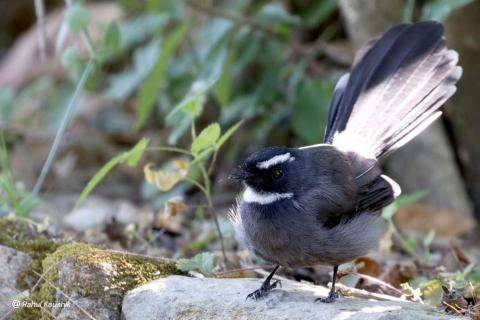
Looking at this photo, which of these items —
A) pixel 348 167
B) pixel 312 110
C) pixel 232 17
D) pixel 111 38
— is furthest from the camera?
pixel 312 110

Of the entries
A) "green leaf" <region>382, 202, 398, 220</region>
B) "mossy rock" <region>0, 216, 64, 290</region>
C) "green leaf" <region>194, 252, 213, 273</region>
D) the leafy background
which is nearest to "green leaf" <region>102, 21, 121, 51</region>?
the leafy background

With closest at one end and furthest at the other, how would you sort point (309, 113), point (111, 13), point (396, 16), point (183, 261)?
point (183, 261)
point (396, 16)
point (309, 113)
point (111, 13)

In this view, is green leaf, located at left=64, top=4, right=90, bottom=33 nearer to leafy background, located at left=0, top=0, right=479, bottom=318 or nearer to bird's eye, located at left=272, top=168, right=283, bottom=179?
leafy background, located at left=0, top=0, right=479, bottom=318

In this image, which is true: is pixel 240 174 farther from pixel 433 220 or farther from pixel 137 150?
pixel 433 220

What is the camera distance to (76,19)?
4.90 metres

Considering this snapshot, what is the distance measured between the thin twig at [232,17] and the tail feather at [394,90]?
1.73 m

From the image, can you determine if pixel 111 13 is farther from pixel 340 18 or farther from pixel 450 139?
pixel 450 139

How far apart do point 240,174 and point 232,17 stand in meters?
2.70

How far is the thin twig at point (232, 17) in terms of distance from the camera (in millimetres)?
6487

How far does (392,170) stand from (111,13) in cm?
434

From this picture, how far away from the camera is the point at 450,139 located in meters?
Answer: 6.99

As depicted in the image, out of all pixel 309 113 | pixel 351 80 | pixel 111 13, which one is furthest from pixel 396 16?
pixel 111 13

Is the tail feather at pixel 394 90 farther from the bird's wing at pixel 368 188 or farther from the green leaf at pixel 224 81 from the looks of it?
the green leaf at pixel 224 81

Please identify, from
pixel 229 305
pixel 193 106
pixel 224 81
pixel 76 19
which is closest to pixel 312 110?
pixel 224 81
